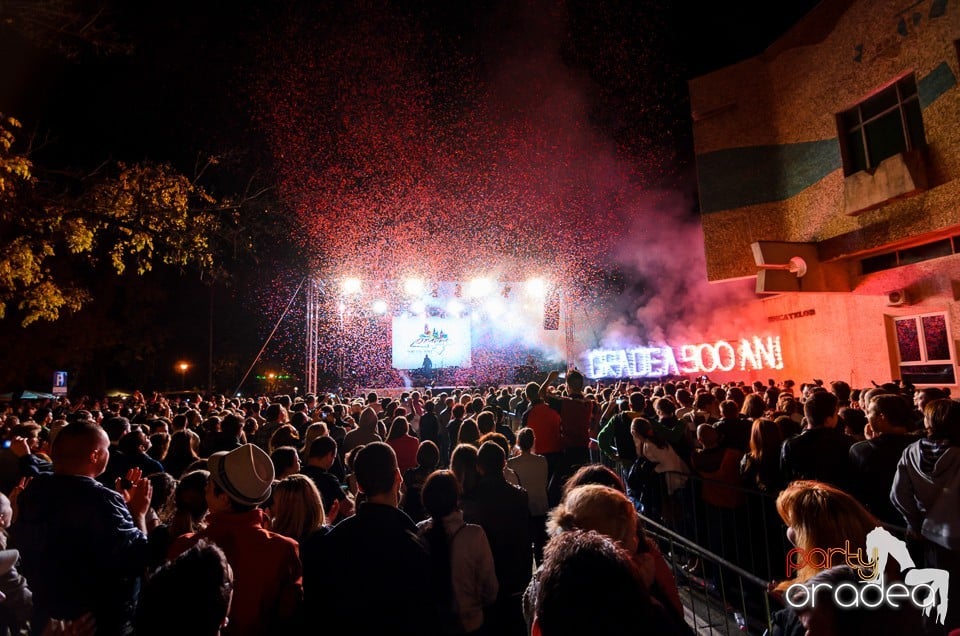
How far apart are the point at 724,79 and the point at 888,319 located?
8.96m

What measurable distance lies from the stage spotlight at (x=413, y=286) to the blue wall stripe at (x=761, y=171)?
11.5 m

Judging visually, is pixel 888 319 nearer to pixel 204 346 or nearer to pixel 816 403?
pixel 816 403

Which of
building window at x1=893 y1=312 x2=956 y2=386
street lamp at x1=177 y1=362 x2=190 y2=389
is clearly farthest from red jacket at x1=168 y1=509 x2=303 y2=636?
street lamp at x1=177 y1=362 x2=190 y2=389

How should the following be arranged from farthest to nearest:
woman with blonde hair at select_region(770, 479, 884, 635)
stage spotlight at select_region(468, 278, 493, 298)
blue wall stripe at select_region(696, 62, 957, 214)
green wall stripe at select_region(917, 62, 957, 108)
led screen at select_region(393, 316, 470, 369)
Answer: led screen at select_region(393, 316, 470, 369)
stage spotlight at select_region(468, 278, 493, 298)
blue wall stripe at select_region(696, 62, 957, 214)
green wall stripe at select_region(917, 62, 957, 108)
woman with blonde hair at select_region(770, 479, 884, 635)

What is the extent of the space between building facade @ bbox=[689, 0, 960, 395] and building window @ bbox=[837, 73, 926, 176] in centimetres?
3

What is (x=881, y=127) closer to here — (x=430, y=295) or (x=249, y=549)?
(x=249, y=549)

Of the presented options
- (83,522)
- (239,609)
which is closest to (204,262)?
(83,522)

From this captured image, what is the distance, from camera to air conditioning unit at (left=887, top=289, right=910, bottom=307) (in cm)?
1244

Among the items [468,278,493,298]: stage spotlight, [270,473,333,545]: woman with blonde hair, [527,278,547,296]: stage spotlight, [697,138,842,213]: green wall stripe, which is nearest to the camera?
[270,473,333,545]: woman with blonde hair

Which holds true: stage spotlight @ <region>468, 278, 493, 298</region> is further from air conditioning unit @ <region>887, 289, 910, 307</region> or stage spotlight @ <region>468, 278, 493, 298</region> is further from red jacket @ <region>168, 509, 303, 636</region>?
red jacket @ <region>168, 509, 303, 636</region>

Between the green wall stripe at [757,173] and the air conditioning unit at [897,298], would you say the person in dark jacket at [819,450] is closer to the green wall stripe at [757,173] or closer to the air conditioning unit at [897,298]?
the air conditioning unit at [897,298]

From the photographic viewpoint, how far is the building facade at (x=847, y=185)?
10.9 meters

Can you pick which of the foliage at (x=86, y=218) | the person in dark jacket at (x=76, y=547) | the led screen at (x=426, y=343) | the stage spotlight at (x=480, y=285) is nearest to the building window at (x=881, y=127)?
the stage spotlight at (x=480, y=285)

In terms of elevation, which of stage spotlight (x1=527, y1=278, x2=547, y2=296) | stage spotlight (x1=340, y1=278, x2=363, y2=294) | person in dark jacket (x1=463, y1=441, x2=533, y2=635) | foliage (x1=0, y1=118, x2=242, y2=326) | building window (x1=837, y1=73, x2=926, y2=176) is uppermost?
building window (x1=837, y1=73, x2=926, y2=176)
